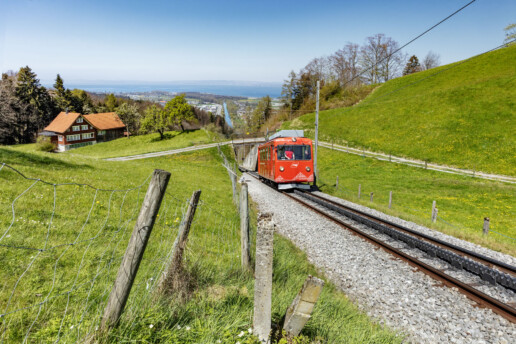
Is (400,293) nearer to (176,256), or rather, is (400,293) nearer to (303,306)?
(303,306)

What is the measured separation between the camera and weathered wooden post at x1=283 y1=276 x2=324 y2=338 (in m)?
2.66

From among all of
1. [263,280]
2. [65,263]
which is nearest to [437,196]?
[263,280]

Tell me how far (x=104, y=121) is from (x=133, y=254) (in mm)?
79685

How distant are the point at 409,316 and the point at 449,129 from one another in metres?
39.7

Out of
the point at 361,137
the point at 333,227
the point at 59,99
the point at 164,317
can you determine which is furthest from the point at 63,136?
the point at 164,317

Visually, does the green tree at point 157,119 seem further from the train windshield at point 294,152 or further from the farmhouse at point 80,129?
the train windshield at point 294,152

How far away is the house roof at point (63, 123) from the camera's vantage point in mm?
59625

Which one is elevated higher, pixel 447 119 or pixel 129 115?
pixel 129 115

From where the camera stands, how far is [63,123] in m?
60.7

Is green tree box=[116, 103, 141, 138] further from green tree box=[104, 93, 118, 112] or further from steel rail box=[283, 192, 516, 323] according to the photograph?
steel rail box=[283, 192, 516, 323]

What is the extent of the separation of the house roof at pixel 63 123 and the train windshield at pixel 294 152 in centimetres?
5769

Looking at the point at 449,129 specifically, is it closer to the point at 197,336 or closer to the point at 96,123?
the point at 197,336

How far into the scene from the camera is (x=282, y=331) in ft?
9.70

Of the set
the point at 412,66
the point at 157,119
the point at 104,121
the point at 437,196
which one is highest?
the point at 412,66
